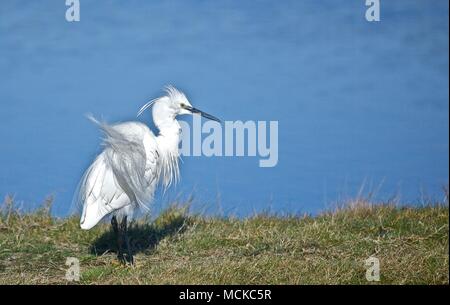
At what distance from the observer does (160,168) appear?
781 centimetres

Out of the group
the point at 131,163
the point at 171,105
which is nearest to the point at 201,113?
the point at 171,105

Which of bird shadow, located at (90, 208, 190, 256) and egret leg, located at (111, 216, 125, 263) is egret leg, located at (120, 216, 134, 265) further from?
bird shadow, located at (90, 208, 190, 256)

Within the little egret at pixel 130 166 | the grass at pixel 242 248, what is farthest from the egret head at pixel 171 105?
the grass at pixel 242 248

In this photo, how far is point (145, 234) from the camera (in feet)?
27.5

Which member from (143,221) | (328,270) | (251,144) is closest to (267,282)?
(328,270)

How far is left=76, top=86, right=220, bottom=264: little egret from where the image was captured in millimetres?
7277

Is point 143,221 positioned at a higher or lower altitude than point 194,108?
lower

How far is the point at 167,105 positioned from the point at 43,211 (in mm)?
1867

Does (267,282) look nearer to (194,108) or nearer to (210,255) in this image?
(210,255)

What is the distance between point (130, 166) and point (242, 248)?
1.29 meters

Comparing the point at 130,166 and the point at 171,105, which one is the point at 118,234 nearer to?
the point at 130,166

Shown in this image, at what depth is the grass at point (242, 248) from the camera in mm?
7059
